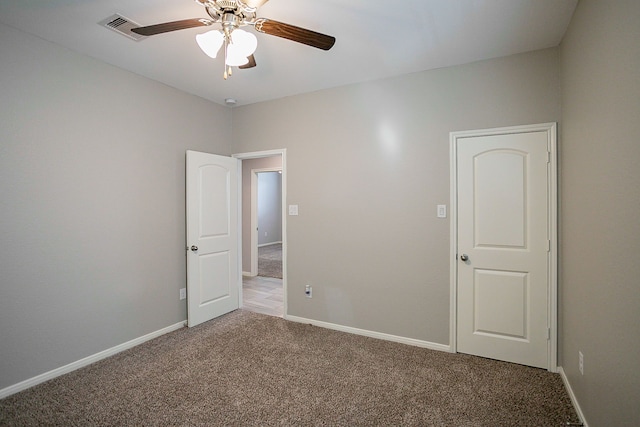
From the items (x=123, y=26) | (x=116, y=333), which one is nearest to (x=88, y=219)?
(x=116, y=333)

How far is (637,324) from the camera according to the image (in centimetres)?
120

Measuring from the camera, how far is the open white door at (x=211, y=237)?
11.2 feet

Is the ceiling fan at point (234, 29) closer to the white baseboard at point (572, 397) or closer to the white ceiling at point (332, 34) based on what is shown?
the white ceiling at point (332, 34)

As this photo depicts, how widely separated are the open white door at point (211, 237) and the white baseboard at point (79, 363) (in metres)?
0.37

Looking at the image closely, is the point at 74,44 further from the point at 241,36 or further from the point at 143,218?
the point at 241,36

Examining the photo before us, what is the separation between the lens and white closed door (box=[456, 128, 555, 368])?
2.48 meters

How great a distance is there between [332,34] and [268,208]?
26.8 feet

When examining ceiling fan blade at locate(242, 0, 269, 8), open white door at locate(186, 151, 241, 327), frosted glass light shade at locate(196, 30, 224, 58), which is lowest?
open white door at locate(186, 151, 241, 327)

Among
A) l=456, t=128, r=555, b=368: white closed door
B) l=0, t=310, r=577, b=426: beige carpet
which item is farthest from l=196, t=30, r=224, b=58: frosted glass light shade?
l=0, t=310, r=577, b=426: beige carpet

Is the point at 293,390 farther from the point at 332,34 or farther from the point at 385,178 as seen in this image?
the point at 332,34

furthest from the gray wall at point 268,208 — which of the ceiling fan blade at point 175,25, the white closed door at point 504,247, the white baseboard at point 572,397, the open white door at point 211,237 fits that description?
the white baseboard at point 572,397

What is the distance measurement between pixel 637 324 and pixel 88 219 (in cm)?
356

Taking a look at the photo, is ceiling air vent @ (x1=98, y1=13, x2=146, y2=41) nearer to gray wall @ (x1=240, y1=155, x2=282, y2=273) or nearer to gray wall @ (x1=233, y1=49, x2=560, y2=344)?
gray wall @ (x1=233, y1=49, x2=560, y2=344)

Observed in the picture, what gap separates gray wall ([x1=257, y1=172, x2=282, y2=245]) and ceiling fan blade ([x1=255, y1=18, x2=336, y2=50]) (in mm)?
8020
